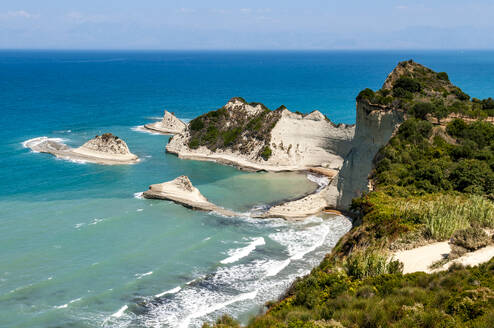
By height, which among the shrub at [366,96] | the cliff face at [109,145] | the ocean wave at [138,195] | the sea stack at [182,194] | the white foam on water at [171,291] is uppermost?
the shrub at [366,96]

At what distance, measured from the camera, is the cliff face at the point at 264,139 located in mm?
66312

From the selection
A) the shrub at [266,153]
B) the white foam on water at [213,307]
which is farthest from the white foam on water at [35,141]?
the white foam on water at [213,307]

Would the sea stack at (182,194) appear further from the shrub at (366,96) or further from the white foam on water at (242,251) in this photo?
the shrub at (366,96)

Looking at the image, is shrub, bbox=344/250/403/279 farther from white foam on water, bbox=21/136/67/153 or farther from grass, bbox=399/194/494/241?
white foam on water, bbox=21/136/67/153

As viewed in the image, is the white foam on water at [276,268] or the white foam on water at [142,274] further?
the white foam on water at [276,268]

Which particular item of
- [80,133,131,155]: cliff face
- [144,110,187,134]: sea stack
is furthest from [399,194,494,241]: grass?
[144,110,187,134]: sea stack

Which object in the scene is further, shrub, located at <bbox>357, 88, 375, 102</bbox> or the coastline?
the coastline

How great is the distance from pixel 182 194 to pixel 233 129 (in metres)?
25.6

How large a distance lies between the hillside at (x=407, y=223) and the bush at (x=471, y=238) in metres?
0.04

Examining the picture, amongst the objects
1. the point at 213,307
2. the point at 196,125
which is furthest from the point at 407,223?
the point at 196,125

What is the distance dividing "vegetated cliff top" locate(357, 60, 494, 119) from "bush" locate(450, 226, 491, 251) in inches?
1016

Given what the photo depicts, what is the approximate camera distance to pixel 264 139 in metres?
69.8

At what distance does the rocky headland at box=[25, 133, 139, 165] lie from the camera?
219 ft

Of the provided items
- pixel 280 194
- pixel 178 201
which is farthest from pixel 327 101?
pixel 178 201
